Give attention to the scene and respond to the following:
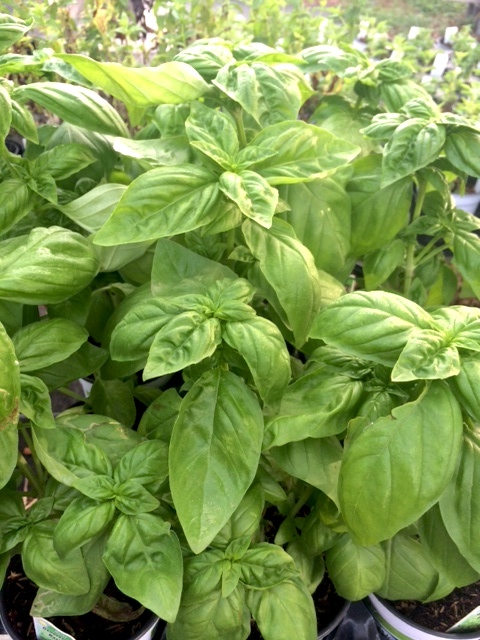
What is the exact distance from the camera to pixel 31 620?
2.39 ft

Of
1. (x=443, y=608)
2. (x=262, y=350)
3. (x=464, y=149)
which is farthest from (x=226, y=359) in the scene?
(x=443, y=608)

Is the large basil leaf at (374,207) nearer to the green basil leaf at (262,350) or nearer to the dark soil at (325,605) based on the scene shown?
the green basil leaf at (262,350)

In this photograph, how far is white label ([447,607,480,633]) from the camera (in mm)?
721

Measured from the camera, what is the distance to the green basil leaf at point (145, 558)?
21.4 inches

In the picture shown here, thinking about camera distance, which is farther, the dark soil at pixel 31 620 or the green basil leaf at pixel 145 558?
the dark soil at pixel 31 620

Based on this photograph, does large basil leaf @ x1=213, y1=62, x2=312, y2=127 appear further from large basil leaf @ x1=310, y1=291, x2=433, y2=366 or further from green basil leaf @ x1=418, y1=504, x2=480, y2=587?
green basil leaf @ x1=418, y1=504, x2=480, y2=587

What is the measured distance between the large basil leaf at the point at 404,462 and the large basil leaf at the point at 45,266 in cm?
32

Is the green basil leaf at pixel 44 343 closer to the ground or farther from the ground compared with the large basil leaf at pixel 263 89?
closer to the ground

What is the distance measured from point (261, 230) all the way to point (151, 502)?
0.95 ft

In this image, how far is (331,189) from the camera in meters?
0.72

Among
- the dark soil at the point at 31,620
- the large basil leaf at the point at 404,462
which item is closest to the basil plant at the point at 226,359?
the large basil leaf at the point at 404,462

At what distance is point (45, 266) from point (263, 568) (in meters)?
0.37

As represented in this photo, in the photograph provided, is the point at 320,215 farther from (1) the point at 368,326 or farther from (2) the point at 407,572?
(2) the point at 407,572

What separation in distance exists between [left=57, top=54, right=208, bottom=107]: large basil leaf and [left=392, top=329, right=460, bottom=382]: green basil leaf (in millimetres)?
352
